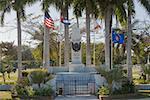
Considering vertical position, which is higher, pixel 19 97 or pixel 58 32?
pixel 58 32

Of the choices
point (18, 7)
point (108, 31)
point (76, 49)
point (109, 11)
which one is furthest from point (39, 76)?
point (108, 31)

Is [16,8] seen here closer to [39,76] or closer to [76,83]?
[76,83]

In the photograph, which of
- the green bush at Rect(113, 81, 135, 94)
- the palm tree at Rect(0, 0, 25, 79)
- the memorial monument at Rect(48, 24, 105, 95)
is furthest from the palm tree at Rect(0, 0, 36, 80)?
the green bush at Rect(113, 81, 135, 94)

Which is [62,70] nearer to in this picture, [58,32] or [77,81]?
[77,81]

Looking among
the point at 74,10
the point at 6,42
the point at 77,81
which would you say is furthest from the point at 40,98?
the point at 6,42

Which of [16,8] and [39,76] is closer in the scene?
[39,76]

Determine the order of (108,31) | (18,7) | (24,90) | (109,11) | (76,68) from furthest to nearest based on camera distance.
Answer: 1. (76,68)
2. (108,31)
3. (109,11)
4. (18,7)
5. (24,90)

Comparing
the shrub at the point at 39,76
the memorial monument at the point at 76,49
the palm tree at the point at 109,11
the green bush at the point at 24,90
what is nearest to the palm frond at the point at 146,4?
the palm tree at the point at 109,11

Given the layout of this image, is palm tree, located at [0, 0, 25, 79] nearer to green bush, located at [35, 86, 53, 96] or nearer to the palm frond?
green bush, located at [35, 86, 53, 96]

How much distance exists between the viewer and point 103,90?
2423cm

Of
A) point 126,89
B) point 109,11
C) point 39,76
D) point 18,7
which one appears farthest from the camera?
point 109,11

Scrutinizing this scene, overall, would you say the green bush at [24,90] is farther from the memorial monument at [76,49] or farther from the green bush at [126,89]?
the memorial monument at [76,49]

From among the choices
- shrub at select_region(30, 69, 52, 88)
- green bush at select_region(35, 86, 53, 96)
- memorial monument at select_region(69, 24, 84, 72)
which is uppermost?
memorial monument at select_region(69, 24, 84, 72)

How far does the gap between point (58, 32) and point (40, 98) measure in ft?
129
